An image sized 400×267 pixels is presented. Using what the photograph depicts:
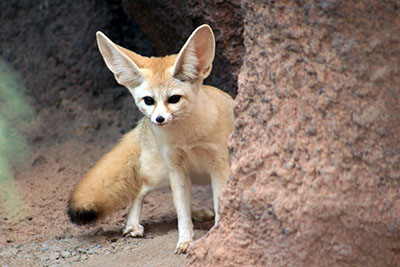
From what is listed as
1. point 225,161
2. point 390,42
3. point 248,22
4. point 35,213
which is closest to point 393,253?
point 390,42

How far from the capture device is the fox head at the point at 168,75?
2625 millimetres

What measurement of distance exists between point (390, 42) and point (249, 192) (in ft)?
2.34

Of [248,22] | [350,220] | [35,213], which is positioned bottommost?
[35,213]

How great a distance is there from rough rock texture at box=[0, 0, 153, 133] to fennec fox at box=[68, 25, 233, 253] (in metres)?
1.33

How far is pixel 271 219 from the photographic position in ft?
6.18

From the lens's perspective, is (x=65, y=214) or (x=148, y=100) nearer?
(x=148, y=100)

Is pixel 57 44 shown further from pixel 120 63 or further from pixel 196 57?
pixel 196 57

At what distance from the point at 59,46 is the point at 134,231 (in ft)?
6.66

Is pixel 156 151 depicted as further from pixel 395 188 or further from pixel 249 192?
pixel 395 188

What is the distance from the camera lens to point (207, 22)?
11.4 feet

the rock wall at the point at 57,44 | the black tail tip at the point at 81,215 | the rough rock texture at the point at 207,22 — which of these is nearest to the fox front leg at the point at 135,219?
the black tail tip at the point at 81,215

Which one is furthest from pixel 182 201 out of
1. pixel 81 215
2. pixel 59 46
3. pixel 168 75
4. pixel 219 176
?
pixel 59 46

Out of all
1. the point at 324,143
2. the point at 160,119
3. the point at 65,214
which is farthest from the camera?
the point at 65,214

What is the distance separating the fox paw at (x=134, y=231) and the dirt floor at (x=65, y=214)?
0.04 meters
